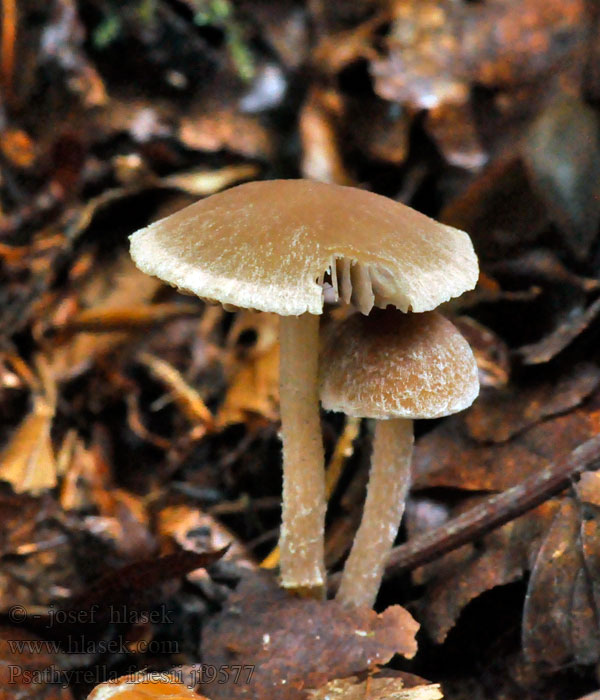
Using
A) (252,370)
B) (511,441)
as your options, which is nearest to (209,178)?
(252,370)

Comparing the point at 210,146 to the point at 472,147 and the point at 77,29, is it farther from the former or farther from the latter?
the point at 472,147

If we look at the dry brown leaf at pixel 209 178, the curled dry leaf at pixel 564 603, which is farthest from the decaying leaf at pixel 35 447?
the curled dry leaf at pixel 564 603

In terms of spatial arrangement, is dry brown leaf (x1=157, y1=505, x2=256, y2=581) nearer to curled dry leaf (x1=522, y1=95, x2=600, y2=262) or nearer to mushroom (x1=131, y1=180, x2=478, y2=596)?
mushroom (x1=131, y1=180, x2=478, y2=596)

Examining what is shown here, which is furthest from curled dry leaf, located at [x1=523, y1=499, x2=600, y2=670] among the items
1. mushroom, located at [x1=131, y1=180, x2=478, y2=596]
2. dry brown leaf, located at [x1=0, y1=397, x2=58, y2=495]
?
dry brown leaf, located at [x1=0, y1=397, x2=58, y2=495]

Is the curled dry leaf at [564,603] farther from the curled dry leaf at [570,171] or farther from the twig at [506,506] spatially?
the curled dry leaf at [570,171]
